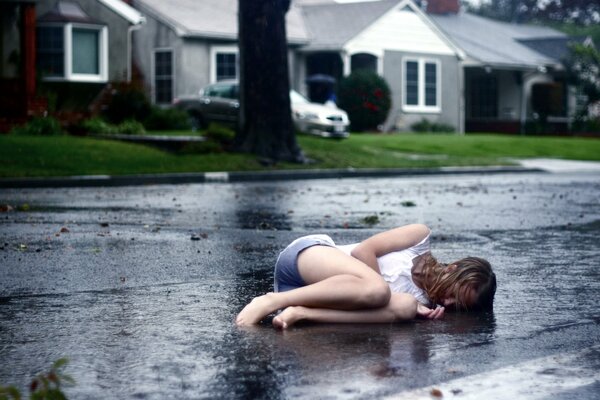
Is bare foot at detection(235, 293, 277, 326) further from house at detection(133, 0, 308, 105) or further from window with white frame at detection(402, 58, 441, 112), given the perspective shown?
window with white frame at detection(402, 58, 441, 112)

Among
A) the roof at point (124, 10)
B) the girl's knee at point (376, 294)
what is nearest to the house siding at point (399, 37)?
the roof at point (124, 10)

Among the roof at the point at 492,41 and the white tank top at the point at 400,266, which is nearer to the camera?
the white tank top at the point at 400,266

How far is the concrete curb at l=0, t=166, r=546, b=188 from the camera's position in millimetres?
17548

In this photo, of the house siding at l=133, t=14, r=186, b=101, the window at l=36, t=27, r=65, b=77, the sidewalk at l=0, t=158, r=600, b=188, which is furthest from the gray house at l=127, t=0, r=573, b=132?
the sidewalk at l=0, t=158, r=600, b=188

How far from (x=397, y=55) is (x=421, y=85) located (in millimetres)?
1673

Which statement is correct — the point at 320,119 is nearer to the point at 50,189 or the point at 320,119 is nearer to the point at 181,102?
the point at 181,102

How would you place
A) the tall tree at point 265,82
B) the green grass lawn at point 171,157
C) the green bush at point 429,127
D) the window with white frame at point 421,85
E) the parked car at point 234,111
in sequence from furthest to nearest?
the window with white frame at point 421,85 → the green bush at point 429,127 → the parked car at point 234,111 → the tall tree at point 265,82 → the green grass lawn at point 171,157

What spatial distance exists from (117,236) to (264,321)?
4.53 m

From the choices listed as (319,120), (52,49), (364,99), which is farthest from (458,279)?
(364,99)

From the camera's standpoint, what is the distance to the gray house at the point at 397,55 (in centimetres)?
3653

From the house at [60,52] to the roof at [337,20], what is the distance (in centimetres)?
831

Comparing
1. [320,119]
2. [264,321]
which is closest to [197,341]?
[264,321]

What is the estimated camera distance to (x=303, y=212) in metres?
13.0

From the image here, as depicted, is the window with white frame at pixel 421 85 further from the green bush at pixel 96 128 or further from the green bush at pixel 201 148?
the green bush at pixel 201 148
